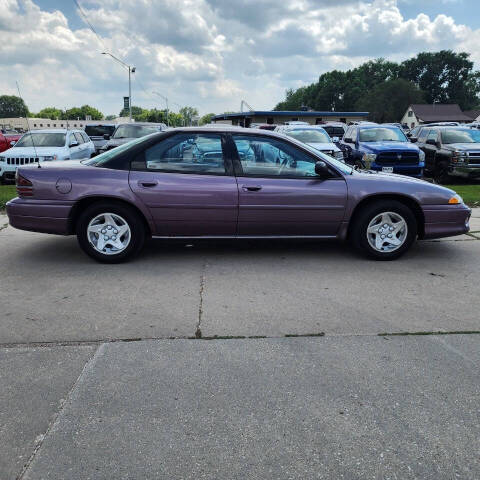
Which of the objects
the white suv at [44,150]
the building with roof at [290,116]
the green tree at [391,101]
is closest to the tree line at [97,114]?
the green tree at [391,101]

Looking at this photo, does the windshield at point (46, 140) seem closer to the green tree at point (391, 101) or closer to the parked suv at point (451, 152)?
the parked suv at point (451, 152)

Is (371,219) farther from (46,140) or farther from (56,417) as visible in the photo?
(46,140)

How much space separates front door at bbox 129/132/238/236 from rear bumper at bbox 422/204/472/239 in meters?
2.34

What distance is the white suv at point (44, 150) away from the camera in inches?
517

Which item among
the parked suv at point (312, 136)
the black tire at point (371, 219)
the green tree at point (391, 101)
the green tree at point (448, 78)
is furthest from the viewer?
the green tree at point (448, 78)

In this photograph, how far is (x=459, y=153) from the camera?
13453mm

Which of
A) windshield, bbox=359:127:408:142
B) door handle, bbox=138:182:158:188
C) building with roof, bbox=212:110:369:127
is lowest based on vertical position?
door handle, bbox=138:182:158:188

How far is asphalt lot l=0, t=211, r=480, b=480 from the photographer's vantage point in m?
2.37

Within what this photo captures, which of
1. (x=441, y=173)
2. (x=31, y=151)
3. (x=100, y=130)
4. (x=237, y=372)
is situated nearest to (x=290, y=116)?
(x=100, y=130)

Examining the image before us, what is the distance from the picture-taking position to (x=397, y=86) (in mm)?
93562

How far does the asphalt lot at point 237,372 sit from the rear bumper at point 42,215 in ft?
1.52

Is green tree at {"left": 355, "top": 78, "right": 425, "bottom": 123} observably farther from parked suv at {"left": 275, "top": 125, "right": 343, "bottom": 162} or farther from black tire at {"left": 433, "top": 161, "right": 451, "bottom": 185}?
parked suv at {"left": 275, "top": 125, "right": 343, "bottom": 162}

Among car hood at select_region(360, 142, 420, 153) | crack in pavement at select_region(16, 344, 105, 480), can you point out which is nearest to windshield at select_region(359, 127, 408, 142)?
car hood at select_region(360, 142, 420, 153)

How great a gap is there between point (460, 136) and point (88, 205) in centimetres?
1288
